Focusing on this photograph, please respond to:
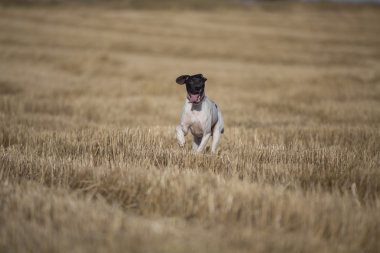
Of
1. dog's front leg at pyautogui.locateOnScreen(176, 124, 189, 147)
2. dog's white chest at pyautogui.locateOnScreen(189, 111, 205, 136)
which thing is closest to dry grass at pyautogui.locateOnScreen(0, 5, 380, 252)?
dog's front leg at pyautogui.locateOnScreen(176, 124, 189, 147)

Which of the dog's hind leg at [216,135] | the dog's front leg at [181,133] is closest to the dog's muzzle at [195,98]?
the dog's front leg at [181,133]

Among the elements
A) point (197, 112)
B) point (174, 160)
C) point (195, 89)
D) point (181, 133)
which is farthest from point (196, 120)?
point (174, 160)

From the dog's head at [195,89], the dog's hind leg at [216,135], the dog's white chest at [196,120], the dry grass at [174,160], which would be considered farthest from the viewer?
the dog's hind leg at [216,135]

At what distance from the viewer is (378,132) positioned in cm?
912

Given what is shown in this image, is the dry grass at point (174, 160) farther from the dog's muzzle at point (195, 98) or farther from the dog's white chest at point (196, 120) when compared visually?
the dog's muzzle at point (195, 98)

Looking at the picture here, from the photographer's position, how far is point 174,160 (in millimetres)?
5680

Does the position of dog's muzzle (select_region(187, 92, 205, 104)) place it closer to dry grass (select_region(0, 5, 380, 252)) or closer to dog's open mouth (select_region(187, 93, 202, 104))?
dog's open mouth (select_region(187, 93, 202, 104))

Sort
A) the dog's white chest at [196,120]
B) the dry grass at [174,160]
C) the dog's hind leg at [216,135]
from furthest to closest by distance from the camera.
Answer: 1. the dog's hind leg at [216,135]
2. the dog's white chest at [196,120]
3. the dry grass at [174,160]

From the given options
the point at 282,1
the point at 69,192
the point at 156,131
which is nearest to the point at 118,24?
the point at 156,131

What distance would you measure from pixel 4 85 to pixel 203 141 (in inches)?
448

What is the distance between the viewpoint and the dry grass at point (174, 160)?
3.30 meters

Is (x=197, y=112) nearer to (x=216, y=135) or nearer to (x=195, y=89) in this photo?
(x=195, y=89)

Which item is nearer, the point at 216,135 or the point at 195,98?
the point at 195,98

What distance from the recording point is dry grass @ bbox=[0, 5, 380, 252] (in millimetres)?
3296
